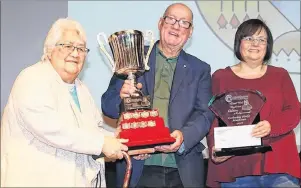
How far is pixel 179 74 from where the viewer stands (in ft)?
7.45

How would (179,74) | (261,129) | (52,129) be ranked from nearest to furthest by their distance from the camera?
(52,129) < (261,129) < (179,74)

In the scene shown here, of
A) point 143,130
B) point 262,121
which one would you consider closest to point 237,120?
point 262,121

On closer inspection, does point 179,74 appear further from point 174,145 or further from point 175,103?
point 174,145

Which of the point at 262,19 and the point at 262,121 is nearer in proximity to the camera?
the point at 262,121

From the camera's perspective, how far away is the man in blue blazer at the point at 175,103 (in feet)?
7.30

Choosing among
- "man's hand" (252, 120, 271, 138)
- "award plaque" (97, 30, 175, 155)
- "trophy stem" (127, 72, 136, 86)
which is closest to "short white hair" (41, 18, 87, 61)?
"award plaque" (97, 30, 175, 155)

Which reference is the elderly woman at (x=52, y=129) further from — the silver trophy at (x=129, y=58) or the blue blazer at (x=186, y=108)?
the blue blazer at (x=186, y=108)

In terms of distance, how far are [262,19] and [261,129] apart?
4.21 ft

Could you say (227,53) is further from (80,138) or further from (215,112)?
(80,138)

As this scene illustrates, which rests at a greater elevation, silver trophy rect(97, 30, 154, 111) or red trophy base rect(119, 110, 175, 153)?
silver trophy rect(97, 30, 154, 111)

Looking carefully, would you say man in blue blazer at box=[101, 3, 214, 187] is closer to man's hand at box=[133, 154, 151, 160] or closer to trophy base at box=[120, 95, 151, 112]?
man's hand at box=[133, 154, 151, 160]

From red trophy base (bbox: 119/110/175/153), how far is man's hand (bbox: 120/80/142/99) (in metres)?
0.08

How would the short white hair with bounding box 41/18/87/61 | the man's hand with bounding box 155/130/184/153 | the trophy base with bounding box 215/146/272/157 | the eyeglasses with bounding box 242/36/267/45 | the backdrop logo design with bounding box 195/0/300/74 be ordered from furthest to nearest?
the backdrop logo design with bounding box 195/0/300/74, the eyeglasses with bounding box 242/36/267/45, the trophy base with bounding box 215/146/272/157, the man's hand with bounding box 155/130/184/153, the short white hair with bounding box 41/18/87/61

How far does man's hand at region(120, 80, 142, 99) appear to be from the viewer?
2.09 metres
